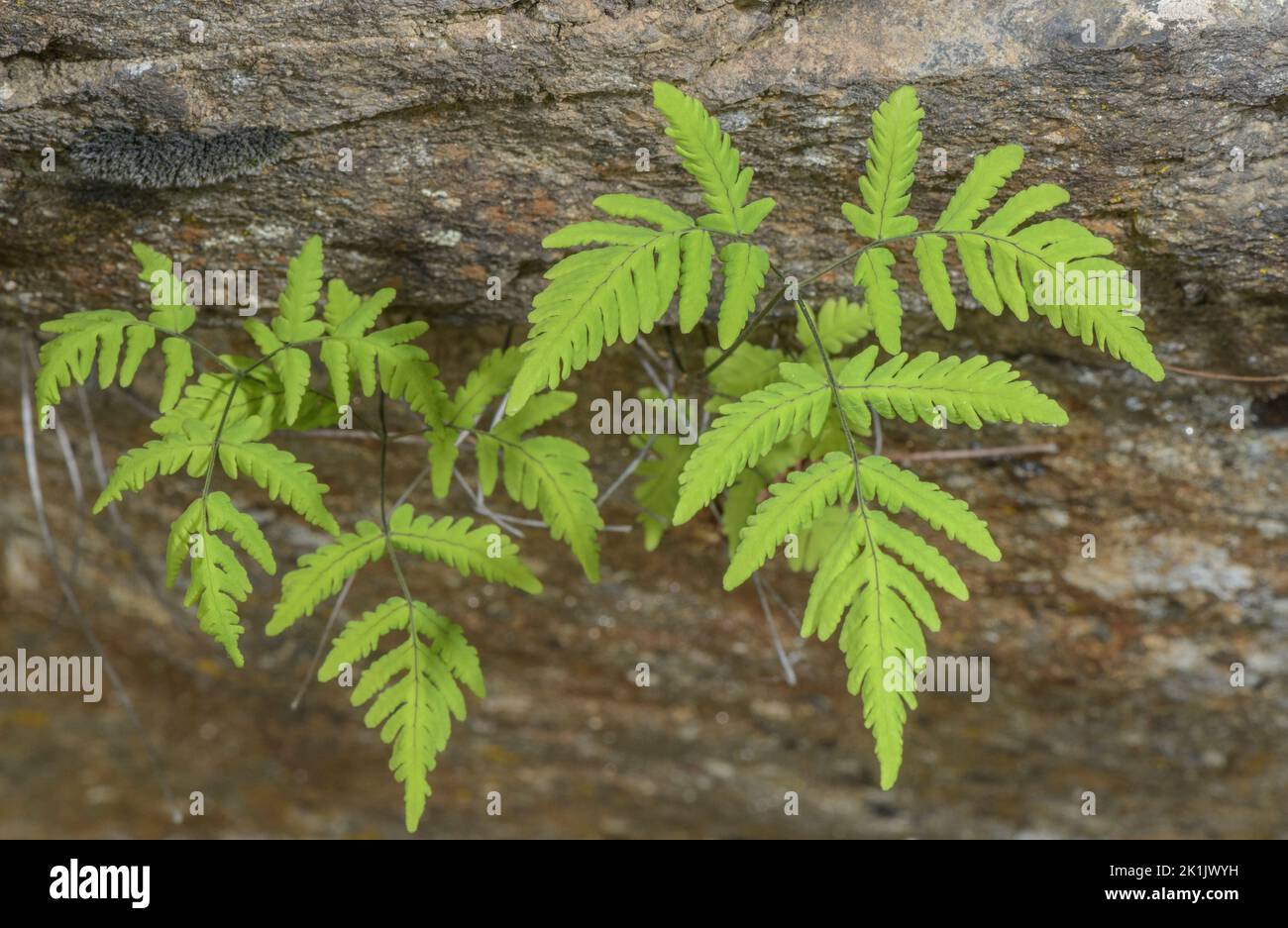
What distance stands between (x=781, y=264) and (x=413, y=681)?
139 cm

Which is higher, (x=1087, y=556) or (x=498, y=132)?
(x=498, y=132)

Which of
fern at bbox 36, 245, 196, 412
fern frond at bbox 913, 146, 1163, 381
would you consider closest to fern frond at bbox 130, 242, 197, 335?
fern at bbox 36, 245, 196, 412

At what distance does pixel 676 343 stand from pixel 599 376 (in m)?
0.25

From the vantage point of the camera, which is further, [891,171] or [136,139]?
[136,139]

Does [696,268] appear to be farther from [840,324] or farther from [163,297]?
[163,297]

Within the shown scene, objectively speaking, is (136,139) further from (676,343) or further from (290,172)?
(676,343)

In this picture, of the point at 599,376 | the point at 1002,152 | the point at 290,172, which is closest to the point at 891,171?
the point at 1002,152

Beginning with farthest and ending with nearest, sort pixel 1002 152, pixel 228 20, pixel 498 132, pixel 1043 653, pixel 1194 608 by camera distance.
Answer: pixel 1043 653 < pixel 1194 608 < pixel 498 132 < pixel 228 20 < pixel 1002 152

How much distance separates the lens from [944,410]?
2.23 metres

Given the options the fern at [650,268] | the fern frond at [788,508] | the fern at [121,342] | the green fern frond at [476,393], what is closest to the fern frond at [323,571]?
the green fern frond at [476,393]

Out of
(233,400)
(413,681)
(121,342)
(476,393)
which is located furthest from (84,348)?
(413,681)

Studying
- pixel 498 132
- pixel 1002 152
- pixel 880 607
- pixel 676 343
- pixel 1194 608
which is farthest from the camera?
pixel 1194 608

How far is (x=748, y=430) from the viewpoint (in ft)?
7.10

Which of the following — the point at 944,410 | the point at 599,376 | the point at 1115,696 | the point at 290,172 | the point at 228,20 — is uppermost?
the point at 228,20
